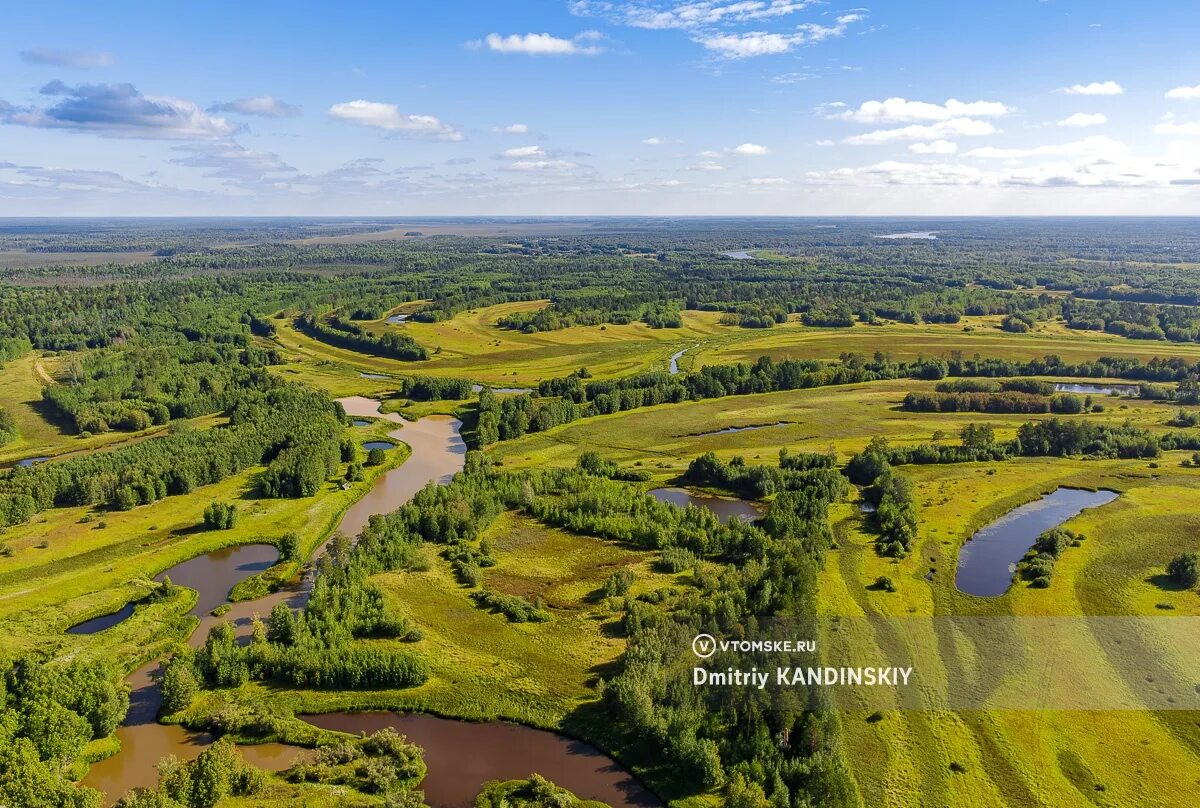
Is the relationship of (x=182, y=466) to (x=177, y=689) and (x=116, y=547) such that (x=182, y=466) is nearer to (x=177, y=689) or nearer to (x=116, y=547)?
(x=116, y=547)

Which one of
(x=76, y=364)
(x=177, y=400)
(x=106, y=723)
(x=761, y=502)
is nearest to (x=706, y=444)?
(x=761, y=502)

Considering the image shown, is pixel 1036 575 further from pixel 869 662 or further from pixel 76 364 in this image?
pixel 76 364

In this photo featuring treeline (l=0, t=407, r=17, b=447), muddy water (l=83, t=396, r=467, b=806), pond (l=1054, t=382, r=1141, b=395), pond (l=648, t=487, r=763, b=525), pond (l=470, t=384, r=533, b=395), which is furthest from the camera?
pond (l=470, t=384, r=533, b=395)

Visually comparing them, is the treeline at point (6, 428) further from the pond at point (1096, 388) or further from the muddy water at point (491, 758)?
the pond at point (1096, 388)

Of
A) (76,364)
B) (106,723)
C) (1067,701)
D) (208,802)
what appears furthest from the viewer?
(76,364)

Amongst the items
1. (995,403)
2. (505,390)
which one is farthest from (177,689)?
(995,403)

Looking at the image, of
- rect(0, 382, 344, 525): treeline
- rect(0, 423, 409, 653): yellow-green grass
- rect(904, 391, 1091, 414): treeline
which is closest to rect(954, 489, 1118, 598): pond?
rect(904, 391, 1091, 414): treeline

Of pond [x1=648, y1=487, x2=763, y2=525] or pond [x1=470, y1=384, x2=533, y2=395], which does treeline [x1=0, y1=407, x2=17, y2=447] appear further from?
pond [x1=648, y1=487, x2=763, y2=525]
